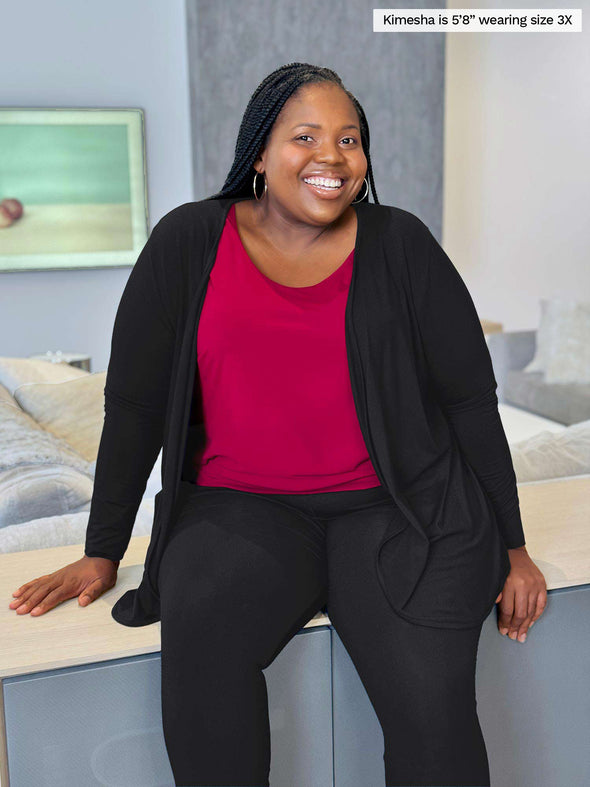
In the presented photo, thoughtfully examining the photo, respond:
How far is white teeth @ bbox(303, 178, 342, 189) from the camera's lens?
1088 mm

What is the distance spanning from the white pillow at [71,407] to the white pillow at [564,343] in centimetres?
241

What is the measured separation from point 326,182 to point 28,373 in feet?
6.05

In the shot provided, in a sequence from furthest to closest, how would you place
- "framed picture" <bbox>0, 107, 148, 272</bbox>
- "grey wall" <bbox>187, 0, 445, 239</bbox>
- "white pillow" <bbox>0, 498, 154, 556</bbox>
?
"framed picture" <bbox>0, 107, 148, 272</bbox>
"grey wall" <bbox>187, 0, 445, 239</bbox>
"white pillow" <bbox>0, 498, 154, 556</bbox>

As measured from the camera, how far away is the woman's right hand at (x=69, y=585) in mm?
1156

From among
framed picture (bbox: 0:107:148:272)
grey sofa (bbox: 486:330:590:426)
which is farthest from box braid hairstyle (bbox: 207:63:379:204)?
grey sofa (bbox: 486:330:590:426)

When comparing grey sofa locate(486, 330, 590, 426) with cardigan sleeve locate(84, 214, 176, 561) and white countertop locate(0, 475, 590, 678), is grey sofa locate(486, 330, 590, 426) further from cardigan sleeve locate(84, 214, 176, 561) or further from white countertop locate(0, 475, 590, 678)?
cardigan sleeve locate(84, 214, 176, 561)

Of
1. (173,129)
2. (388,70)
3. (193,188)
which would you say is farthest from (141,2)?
(388,70)

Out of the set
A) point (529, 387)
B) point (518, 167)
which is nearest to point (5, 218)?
Answer: point (529, 387)

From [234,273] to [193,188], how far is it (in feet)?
10.1

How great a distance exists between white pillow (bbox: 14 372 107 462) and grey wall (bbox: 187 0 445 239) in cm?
163

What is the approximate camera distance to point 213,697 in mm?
954

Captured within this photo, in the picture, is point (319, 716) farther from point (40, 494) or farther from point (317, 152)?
point (40, 494)

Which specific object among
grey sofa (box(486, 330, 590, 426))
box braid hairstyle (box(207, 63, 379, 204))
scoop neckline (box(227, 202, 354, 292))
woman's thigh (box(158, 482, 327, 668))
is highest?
box braid hairstyle (box(207, 63, 379, 204))

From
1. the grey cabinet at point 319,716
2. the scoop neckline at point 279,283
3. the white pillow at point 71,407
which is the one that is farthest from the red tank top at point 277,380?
the white pillow at point 71,407
